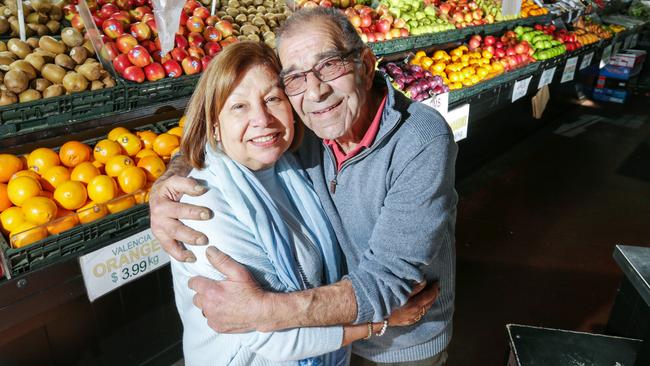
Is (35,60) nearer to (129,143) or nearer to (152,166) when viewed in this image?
(129,143)

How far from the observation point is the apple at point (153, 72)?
234 cm

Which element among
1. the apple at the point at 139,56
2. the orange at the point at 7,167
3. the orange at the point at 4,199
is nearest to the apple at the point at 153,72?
the apple at the point at 139,56

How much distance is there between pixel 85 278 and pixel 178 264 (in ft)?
2.08

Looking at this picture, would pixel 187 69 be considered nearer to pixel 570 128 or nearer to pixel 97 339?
pixel 97 339

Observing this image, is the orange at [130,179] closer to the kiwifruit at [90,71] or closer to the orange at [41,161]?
the orange at [41,161]

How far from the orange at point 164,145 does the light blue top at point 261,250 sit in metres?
0.99

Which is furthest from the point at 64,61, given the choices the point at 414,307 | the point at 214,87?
the point at 414,307

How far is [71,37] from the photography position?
235cm

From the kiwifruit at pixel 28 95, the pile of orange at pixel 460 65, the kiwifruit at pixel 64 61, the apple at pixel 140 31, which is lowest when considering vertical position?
the pile of orange at pixel 460 65

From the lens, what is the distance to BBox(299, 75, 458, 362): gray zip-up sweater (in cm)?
121

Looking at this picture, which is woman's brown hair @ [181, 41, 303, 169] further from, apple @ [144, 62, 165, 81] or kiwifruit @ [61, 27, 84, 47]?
kiwifruit @ [61, 27, 84, 47]

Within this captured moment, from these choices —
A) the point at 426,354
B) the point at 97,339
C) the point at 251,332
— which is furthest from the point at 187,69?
the point at 426,354

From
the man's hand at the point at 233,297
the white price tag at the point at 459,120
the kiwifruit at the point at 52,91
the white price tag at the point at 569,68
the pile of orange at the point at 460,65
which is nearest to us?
the man's hand at the point at 233,297

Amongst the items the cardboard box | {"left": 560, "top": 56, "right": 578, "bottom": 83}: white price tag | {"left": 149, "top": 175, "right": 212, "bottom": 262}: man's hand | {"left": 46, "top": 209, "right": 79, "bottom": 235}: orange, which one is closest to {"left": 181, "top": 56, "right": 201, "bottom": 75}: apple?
{"left": 46, "top": 209, "right": 79, "bottom": 235}: orange
